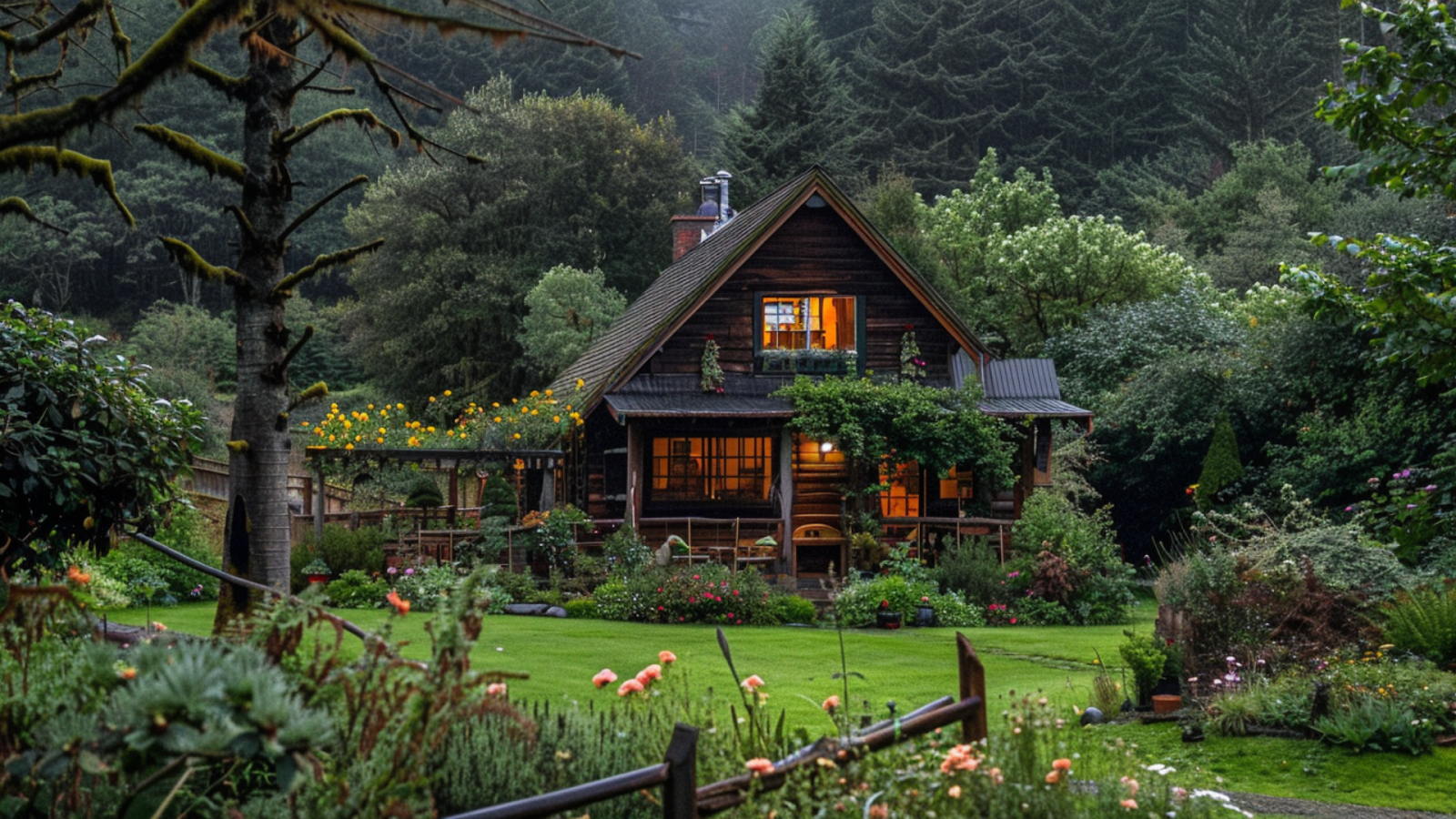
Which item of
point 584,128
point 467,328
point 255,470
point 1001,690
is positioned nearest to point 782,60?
point 584,128

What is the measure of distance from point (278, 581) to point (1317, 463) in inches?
692

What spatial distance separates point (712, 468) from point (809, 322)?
3.22m

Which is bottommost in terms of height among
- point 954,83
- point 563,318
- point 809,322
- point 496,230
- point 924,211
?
point 809,322

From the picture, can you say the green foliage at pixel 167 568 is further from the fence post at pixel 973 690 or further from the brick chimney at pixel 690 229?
the brick chimney at pixel 690 229

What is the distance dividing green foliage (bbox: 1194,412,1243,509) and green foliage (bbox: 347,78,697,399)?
21.1 metres

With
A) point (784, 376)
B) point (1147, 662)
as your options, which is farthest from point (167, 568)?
point (1147, 662)

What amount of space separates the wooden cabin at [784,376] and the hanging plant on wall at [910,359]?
0.28m

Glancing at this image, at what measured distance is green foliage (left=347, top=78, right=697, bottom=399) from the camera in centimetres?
3828

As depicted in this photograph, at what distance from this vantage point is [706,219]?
29.8 metres

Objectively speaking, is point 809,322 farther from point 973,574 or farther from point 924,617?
point 924,617

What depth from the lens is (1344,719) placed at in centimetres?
877

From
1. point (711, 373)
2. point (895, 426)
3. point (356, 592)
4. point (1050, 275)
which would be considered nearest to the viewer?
point (356, 592)

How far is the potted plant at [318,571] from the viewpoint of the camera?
698 inches

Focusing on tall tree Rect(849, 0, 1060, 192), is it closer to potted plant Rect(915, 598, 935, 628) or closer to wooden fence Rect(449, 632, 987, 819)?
potted plant Rect(915, 598, 935, 628)
